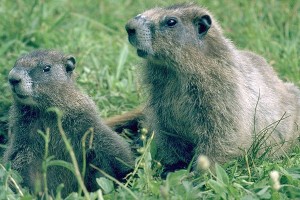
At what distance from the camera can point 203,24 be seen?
6223 mm

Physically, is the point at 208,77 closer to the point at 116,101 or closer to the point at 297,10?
the point at 116,101

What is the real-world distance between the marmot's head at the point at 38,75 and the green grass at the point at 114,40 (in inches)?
25.8

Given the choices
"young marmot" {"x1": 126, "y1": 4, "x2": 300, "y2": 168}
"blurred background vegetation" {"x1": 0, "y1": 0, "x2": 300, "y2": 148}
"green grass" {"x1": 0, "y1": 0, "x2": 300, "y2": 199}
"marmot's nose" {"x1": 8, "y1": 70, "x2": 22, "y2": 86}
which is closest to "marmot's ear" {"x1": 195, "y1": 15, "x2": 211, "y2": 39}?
"young marmot" {"x1": 126, "y1": 4, "x2": 300, "y2": 168}

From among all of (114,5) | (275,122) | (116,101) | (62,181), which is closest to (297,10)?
(114,5)

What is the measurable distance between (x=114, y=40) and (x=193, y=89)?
129 inches

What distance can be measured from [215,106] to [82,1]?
15.0 ft

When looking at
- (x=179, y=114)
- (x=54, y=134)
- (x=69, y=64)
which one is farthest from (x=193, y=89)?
(x=54, y=134)

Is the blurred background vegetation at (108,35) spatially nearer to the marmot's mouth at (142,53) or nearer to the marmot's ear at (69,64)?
the marmot's ear at (69,64)

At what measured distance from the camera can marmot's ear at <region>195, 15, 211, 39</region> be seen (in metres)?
6.22

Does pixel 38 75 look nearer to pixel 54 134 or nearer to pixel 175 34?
pixel 54 134

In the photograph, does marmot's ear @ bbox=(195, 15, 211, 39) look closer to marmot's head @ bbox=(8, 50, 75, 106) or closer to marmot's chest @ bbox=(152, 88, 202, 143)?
marmot's chest @ bbox=(152, 88, 202, 143)

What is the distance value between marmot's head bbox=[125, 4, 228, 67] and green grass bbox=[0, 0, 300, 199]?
0.58 m

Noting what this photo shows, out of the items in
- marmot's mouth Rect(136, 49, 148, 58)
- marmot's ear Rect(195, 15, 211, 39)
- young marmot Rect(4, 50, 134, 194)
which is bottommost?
young marmot Rect(4, 50, 134, 194)

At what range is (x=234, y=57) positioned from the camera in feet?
21.0
